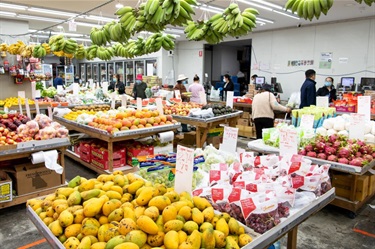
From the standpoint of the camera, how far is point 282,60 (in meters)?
11.4

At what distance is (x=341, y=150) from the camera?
3443mm

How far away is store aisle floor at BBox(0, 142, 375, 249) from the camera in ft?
10.1

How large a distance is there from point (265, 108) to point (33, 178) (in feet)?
13.3

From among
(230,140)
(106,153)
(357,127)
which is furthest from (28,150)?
(357,127)

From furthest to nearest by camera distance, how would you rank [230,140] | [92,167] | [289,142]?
1. [92,167]
2. [230,140]
3. [289,142]

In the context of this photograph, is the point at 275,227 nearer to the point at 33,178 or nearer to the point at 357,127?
the point at 357,127

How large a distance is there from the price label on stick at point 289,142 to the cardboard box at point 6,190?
10.4ft

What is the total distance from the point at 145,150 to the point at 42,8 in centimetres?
646

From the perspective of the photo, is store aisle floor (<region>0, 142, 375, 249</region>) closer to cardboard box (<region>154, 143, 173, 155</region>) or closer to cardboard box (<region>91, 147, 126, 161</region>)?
cardboard box (<region>91, 147, 126, 161</region>)

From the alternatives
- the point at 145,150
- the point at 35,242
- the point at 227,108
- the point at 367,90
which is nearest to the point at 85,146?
the point at 145,150

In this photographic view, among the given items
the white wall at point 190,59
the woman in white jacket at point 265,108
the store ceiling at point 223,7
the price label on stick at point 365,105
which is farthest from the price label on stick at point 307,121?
the white wall at point 190,59

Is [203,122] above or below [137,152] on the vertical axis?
above

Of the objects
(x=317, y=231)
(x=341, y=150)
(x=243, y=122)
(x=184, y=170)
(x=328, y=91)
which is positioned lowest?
(x=317, y=231)

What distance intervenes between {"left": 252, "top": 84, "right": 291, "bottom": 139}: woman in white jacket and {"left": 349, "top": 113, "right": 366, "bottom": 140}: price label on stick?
1.71m
